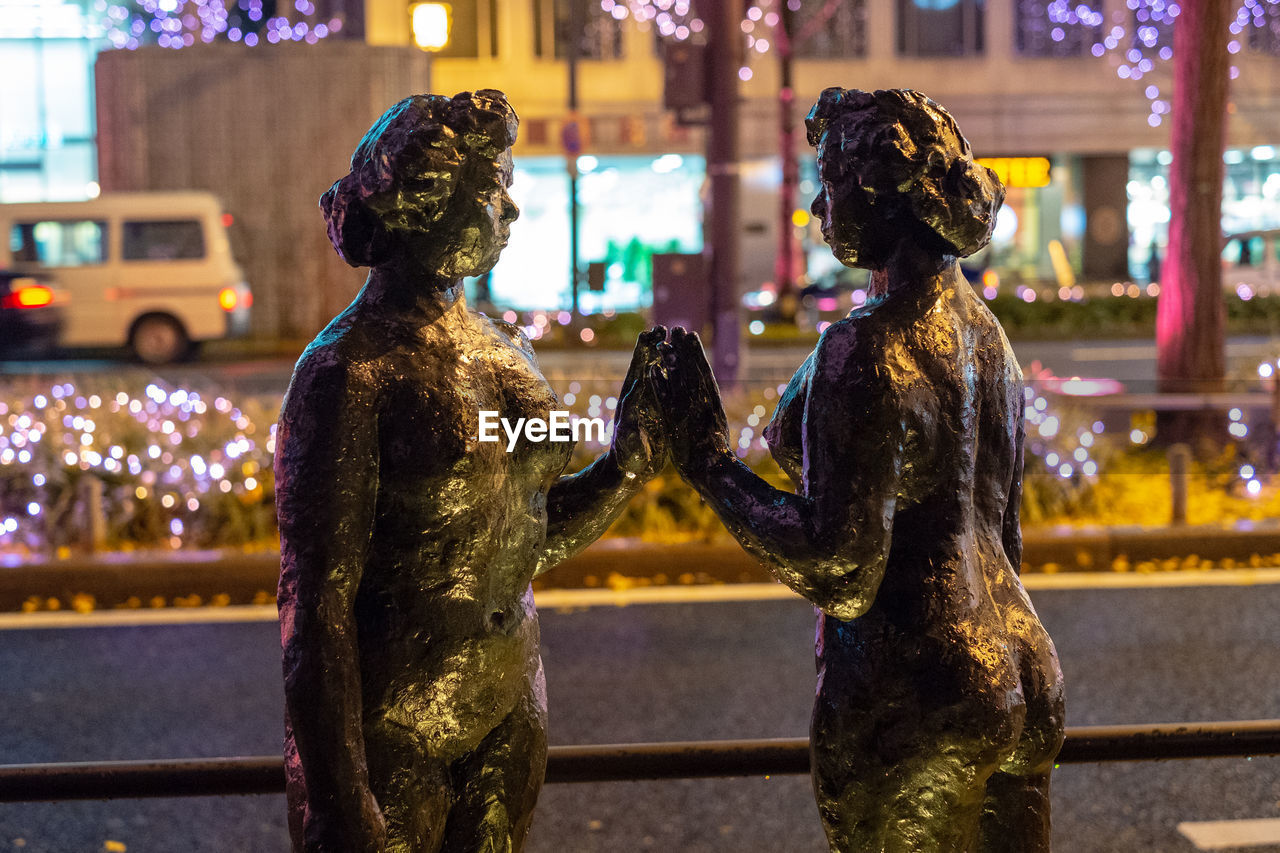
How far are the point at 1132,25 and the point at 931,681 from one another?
99.6 feet

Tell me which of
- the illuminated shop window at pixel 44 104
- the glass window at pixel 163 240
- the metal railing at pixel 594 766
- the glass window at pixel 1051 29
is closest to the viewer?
the metal railing at pixel 594 766

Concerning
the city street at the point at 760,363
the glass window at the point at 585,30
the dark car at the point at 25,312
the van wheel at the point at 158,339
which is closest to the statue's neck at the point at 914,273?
the city street at the point at 760,363

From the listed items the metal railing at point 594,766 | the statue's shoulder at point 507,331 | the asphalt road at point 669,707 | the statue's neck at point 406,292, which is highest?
the statue's neck at point 406,292

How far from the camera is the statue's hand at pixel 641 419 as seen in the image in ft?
5.48

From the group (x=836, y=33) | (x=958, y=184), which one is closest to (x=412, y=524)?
(x=958, y=184)

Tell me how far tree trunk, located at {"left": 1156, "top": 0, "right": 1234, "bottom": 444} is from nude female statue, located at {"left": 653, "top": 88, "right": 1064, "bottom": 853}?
8.13m

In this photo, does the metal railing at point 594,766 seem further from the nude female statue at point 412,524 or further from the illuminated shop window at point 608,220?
the illuminated shop window at point 608,220

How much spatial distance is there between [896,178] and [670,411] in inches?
15.8

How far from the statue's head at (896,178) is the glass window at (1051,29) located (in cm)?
2953

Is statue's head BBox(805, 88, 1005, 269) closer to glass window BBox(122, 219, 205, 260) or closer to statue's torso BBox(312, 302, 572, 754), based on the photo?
statue's torso BBox(312, 302, 572, 754)

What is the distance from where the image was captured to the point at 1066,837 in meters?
3.86

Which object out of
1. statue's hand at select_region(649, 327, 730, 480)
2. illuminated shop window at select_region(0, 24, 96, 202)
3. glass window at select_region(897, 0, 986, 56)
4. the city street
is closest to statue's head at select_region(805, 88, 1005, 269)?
statue's hand at select_region(649, 327, 730, 480)

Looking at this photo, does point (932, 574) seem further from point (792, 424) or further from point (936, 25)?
point (936, 25)

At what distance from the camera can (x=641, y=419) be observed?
1676 millimetres
